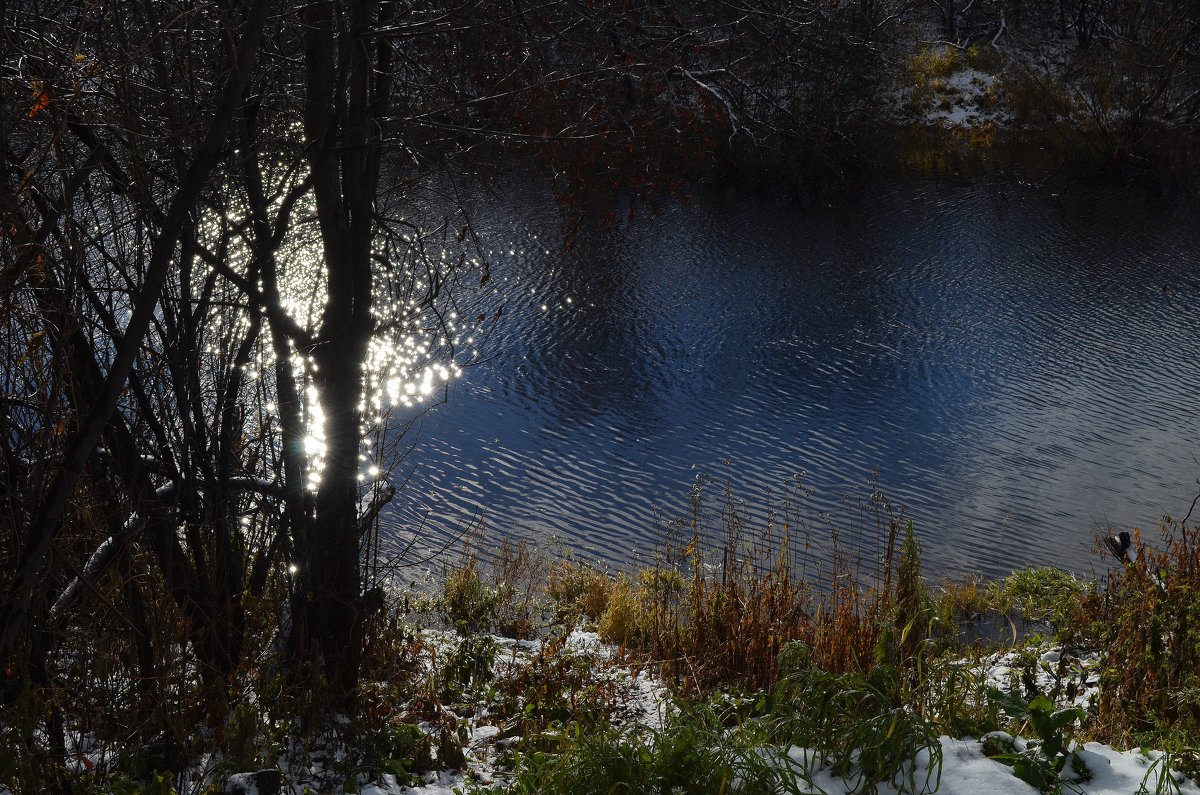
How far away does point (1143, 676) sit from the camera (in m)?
4.57

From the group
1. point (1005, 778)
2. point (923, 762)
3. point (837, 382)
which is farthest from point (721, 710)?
point (837, 382)

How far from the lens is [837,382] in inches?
538

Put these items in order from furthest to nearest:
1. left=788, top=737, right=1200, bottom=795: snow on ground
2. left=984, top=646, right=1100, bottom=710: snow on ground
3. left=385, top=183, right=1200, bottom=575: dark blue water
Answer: left=385, top=183, right=1200, bottom=575: dark blue water < left=984, top=646, right=1100, bottom=710: snow on ground < left=788, top=737, right=1200, bottom=795: snow on ground

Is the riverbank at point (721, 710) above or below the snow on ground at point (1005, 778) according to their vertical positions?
below

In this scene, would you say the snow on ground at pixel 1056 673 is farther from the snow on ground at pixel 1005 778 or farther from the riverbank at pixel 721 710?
the snow on ground at pixel 1005 778

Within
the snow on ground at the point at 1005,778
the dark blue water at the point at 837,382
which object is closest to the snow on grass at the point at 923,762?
the snow on ground at the point at 1005,778

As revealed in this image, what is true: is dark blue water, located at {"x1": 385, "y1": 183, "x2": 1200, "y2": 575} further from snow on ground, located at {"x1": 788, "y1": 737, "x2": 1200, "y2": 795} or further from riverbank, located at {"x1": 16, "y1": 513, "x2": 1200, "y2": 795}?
snow on ground, located at {"x1": 788, "y1": 737, "x2": 1200, "y2": 795}

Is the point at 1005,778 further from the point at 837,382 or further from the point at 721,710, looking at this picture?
the point at 837,382

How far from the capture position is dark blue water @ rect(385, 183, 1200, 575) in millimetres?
10477

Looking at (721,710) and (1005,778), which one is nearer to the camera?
(1005,778)

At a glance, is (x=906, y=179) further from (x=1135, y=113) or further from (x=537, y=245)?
(x=537, y=245)

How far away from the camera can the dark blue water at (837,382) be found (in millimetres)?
10477

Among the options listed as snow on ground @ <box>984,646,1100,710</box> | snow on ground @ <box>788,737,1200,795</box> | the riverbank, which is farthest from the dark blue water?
snow on ground @ <box>788,737,1200,795</box>

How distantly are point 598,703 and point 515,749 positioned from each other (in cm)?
77
